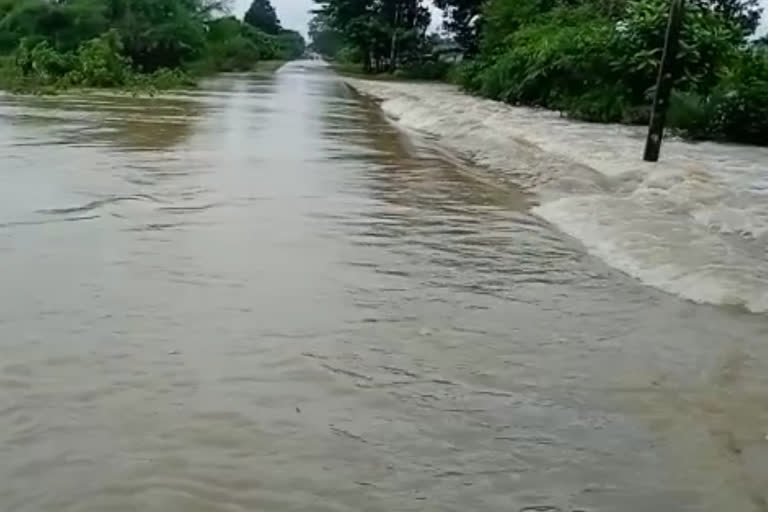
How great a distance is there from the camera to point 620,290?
6305mm

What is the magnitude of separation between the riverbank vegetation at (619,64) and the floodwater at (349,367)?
1025 cm

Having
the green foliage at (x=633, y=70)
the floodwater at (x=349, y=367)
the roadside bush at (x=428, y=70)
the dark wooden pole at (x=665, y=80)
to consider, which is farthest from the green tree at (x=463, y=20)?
the floodwater at (x=349, y=367)

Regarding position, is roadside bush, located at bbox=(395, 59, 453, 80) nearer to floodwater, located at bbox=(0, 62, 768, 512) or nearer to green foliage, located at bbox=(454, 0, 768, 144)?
green foliage, located at bbox=(454, 0, 768, 144)

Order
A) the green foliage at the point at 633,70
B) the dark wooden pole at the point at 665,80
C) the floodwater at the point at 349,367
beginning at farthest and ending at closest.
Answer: the green foliage at the point at 633,70, the dark wooden pole at the point at 665,80, the floodwater at the point at 349,367

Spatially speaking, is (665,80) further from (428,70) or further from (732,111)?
(428,70)

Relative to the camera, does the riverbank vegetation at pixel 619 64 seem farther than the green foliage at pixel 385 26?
No

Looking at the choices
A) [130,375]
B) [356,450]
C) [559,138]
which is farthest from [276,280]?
[559,138]

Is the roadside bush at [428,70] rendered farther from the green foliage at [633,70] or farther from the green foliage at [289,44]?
the green foliage at [289,44]

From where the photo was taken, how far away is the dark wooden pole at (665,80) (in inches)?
486

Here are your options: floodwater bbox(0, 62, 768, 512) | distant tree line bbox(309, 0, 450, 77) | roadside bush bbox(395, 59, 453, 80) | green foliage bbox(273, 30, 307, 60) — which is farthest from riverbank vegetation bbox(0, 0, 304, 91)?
green foliage bbox(273, 30, 307, 60)

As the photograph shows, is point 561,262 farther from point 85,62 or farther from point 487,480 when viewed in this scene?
point 85,62

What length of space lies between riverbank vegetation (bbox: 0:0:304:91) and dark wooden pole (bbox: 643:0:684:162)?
17830 millimetres

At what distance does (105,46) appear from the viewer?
101 feet

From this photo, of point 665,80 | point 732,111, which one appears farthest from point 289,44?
point 665,80
